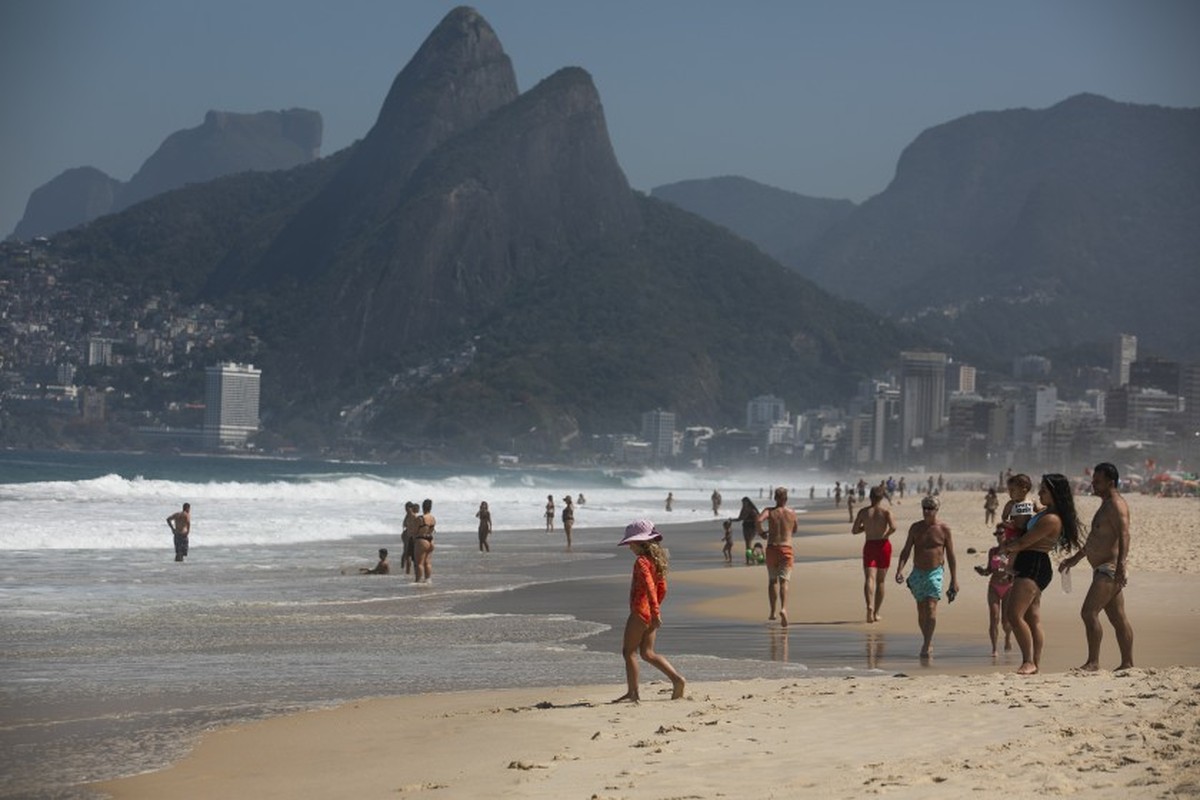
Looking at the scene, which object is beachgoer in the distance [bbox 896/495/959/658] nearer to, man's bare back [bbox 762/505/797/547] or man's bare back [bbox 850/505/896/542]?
man's bare back [bbox 850/505/896/542]

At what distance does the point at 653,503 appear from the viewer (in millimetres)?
74750

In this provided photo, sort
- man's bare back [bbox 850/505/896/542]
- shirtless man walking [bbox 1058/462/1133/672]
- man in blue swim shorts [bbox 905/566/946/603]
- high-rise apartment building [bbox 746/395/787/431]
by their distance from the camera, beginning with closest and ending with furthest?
shirtless man walking [bbox 1058/462/1133/672] → man in blue swim shorts [bbox 905/566/946/603] → man's bare back [bbox 850/505/896/542] → high-rise apartment building [bbox 746/395/787/431]

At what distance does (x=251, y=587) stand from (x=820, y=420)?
172538 millimetres

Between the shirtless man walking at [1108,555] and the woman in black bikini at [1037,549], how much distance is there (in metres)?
0.16

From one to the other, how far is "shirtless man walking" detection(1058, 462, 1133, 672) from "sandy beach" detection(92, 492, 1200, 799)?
0.55m

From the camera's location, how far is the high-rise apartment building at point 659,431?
569 feet

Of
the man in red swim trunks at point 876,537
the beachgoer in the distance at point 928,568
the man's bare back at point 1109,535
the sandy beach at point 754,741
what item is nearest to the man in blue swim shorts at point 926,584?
the beachgoer in the distance at point 928,568

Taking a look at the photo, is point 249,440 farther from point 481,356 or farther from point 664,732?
point 664,732

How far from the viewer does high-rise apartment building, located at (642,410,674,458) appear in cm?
17350

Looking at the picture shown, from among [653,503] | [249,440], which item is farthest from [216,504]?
[249,440]

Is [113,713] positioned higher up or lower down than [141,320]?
lower down

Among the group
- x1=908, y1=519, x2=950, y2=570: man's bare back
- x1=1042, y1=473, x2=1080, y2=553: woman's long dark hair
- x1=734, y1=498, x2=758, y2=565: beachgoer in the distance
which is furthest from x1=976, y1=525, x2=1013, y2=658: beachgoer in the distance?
x1=734, y1=498, x2=758, y2=565: beachgoer in the distance

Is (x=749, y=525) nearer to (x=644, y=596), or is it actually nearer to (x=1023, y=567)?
(x=1023, y=567)

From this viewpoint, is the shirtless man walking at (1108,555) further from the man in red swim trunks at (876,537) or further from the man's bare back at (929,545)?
the man in red swim trunks at (876,537)
